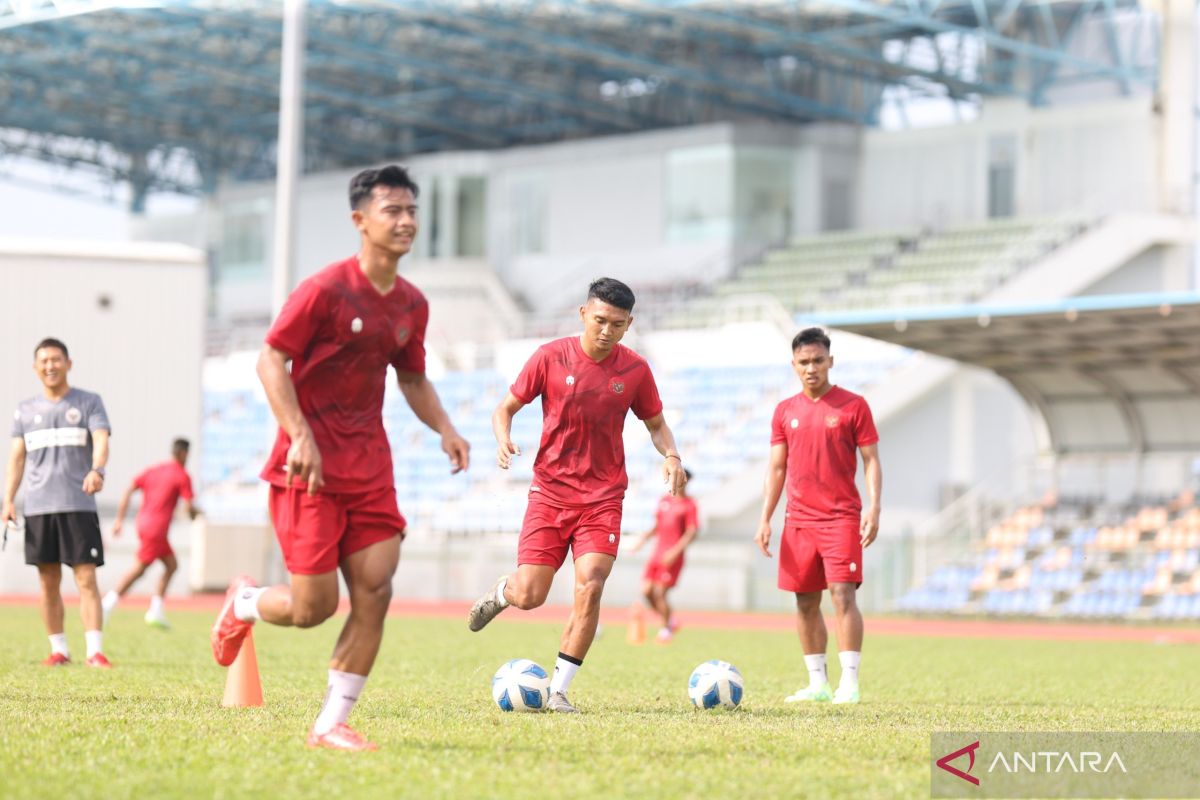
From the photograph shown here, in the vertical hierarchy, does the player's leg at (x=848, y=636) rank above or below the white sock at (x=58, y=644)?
above

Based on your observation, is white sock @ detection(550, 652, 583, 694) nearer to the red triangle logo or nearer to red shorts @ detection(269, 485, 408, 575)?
the red triangle logo

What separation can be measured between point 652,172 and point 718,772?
4247cm

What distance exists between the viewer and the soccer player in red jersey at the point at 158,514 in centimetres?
1998

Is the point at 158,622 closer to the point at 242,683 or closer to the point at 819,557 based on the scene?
the point at 819,557

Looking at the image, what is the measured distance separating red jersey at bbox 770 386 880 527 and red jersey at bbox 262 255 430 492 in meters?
3.98

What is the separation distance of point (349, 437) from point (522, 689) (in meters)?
2.52

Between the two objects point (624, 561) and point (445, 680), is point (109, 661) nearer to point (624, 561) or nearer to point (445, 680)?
point (445, 680)

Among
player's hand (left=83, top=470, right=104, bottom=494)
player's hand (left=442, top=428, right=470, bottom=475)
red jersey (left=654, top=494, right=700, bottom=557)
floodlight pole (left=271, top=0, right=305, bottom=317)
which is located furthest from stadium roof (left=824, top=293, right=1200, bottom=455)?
player's hand (left=442, top=428, right=470, bottom=475)

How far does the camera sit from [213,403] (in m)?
47.1

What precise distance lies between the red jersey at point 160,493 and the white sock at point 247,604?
11783 mm

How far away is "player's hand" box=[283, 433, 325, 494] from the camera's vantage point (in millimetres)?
7395

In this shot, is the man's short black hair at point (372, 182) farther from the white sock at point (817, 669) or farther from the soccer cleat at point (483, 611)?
the white sock at point (817, 669)

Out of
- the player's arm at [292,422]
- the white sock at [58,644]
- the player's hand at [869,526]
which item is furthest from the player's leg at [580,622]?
the white sock at [58,644]

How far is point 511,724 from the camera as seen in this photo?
9.09 m
